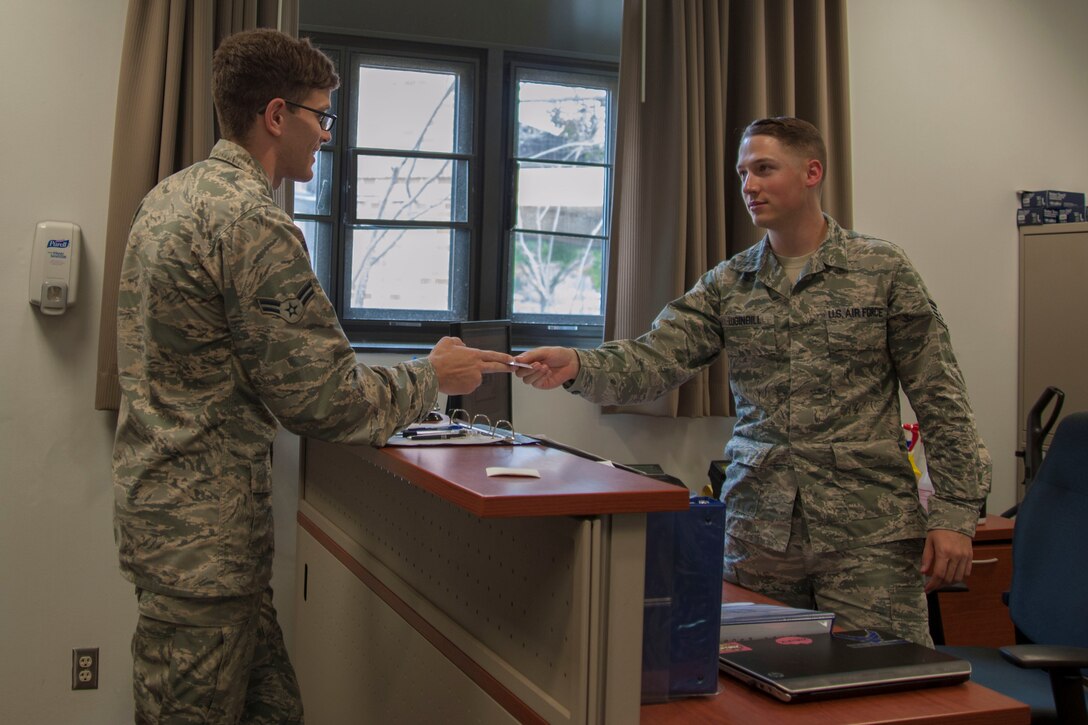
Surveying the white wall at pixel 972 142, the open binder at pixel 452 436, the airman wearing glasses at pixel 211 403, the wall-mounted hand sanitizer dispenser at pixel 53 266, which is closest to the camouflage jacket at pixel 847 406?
the open binder at pixel 452 436

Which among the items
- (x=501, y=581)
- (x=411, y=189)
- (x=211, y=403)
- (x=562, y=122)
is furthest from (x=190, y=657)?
(x=562, y=122)

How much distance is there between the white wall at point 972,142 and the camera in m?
3.73

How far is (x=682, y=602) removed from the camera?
4.51 ft

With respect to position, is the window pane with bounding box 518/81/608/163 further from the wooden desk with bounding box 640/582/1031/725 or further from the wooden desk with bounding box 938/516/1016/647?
the wooden desk with bounding box 640/582/1031/725

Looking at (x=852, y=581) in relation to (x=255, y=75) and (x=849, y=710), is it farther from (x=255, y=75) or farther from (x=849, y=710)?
(x=255, y=75)

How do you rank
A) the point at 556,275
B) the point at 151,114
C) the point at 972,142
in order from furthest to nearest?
1. the point at 972,142
2. the point at 556,275
3. the point at 151,114

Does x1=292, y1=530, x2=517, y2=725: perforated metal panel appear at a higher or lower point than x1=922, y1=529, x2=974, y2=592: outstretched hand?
lower

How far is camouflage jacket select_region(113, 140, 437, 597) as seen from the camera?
4.98 feet

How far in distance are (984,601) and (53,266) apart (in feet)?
10.3

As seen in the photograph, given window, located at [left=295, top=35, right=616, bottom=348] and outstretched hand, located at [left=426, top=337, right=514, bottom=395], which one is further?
window, located at [left=295, top=35, right=616, bottom=348]

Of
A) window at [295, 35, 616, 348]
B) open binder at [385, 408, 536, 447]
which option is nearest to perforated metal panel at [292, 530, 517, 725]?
open binder at [385, 408, 536, 447]

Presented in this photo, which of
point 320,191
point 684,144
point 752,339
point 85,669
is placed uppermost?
point 684,144

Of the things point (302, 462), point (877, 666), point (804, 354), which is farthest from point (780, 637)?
point (302, 462)

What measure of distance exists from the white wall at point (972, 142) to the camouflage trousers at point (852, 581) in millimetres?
2055
